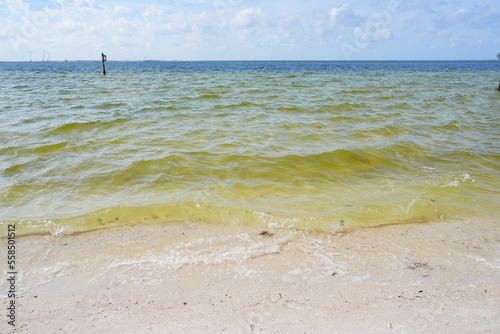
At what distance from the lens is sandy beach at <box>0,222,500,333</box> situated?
2682 millimetres

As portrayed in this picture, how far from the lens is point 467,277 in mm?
3277

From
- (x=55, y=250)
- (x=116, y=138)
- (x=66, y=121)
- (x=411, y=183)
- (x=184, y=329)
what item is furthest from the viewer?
(x=66, y=121)

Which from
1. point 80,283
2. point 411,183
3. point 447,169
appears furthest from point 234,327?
point 447,169

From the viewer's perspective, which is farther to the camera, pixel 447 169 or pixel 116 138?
pixel 116 138

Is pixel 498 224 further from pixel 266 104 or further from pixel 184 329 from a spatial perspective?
pixel 266 104

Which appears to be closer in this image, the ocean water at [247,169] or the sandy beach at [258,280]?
the sandy beach at [258,280]

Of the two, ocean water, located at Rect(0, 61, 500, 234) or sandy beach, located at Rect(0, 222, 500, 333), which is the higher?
ocean water, located at Rect(0, 61, 500, 234)

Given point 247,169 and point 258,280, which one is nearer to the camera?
point 258,280

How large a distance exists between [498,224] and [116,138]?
341 inches

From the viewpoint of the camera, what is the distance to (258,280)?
10.8ft

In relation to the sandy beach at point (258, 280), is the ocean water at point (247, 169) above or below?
above

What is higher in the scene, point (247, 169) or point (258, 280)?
point (247, 169)

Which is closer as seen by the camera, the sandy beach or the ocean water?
the sandy beach

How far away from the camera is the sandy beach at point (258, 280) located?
2.68 m
